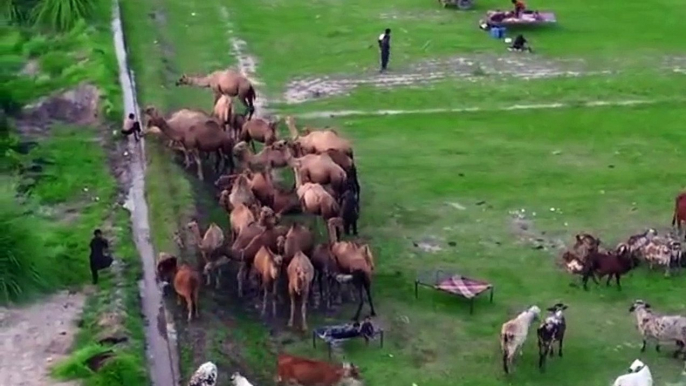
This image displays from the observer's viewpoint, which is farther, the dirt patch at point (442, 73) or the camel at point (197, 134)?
the dirt patch at point (442, 73)

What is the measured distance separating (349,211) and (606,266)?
3808mm

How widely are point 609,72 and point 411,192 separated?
8.39 m

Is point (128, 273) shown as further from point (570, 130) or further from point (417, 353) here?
point (570, 130)

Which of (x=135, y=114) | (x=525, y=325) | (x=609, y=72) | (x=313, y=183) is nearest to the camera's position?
(x=525, y=325)

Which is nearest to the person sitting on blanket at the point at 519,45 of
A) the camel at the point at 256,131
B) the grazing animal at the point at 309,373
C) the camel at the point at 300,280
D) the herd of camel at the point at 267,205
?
the herd of camel at the point at 267,205

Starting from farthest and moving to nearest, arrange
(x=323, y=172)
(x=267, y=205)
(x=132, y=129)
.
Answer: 1. (x=132, y=129)
2. (x=323, y=172)
3. (x=267, y=205)

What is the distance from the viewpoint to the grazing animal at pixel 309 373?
15.1 meters

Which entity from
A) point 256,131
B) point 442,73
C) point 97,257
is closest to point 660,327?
point 97,257

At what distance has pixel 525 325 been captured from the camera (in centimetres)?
1596

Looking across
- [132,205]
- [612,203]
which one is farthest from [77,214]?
[612,203]

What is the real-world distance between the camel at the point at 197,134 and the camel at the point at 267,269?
15.5 ft

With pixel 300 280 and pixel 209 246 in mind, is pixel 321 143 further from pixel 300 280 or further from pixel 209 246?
pixel 300 280

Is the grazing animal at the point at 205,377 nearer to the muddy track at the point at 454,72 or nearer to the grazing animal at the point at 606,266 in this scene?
the grazing animal at the point at 606,266

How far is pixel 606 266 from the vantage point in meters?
18.0
